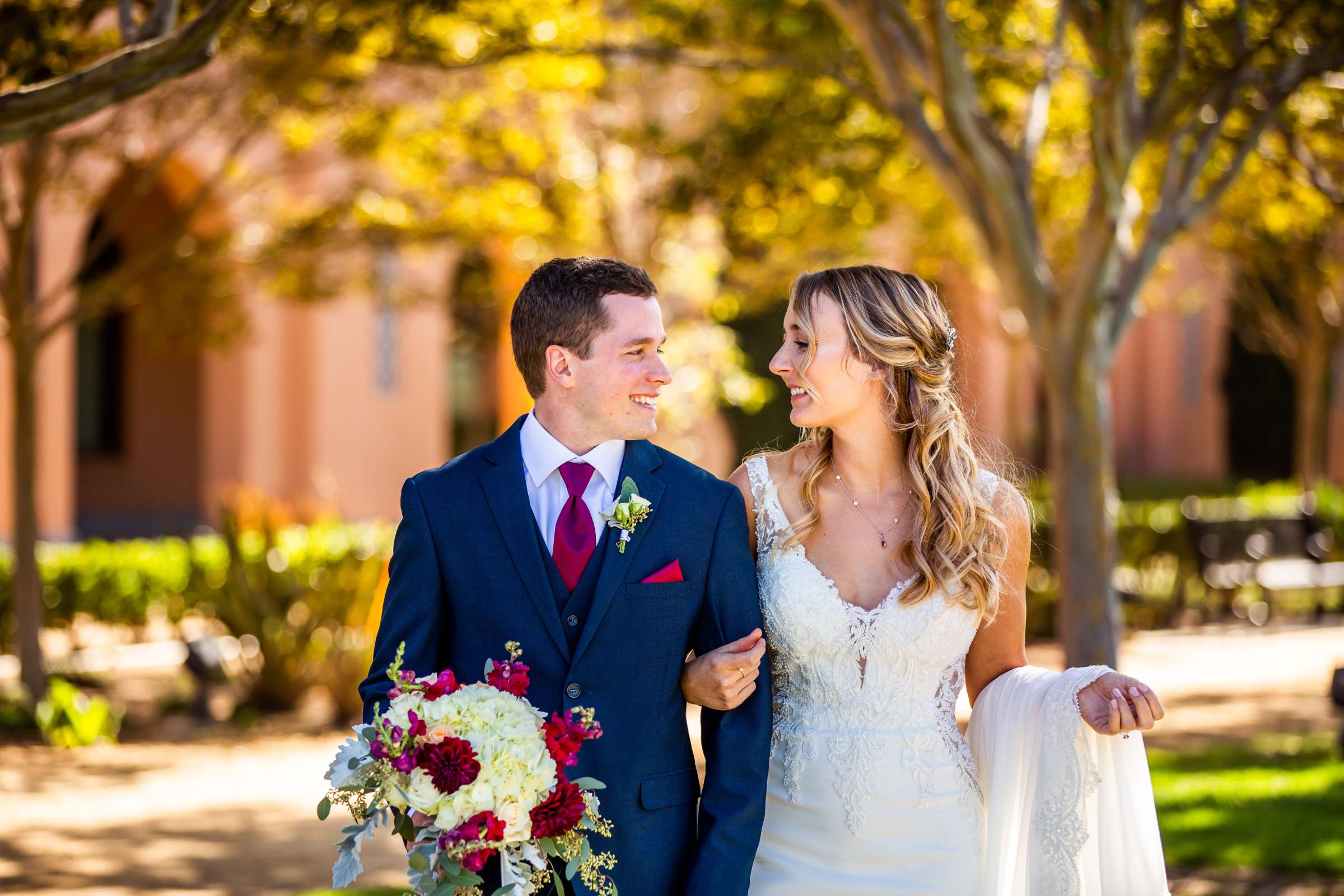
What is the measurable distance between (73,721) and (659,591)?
7463 mm

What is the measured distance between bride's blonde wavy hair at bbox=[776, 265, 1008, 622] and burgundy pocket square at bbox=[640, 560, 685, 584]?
57 cm

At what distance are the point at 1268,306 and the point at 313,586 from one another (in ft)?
51.3

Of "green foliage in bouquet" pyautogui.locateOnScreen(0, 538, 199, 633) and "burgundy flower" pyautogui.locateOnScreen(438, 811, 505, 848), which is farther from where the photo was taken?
"green foliage in bouquet" pyautogui.locateOnScreen(0, 538, 199, 633)

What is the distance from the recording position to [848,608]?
3391mm

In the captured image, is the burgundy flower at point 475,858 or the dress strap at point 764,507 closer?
the burgundy flower at point 475,858

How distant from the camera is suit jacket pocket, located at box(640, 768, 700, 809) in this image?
2.92 metres

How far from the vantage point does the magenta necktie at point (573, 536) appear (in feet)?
9.69

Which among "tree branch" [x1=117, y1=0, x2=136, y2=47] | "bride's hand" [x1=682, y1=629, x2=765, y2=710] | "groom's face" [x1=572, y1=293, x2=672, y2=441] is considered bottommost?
"bride's hand" [x1=682, y1=629, x2=765, y2=710]

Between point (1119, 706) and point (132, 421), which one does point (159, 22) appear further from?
point (132, 421)

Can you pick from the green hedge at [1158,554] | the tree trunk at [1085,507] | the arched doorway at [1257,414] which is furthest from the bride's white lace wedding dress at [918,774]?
the arched doorway at [1257,414]

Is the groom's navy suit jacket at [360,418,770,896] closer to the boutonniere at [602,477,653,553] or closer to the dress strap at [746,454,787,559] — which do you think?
the boutonniere at [602,477,653,553]

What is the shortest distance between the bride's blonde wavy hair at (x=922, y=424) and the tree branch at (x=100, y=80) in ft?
6.09

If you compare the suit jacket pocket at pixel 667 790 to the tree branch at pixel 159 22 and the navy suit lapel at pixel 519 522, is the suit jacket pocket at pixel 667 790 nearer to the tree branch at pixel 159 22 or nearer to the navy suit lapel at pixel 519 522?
the navy suit lapel at pixel 519 522

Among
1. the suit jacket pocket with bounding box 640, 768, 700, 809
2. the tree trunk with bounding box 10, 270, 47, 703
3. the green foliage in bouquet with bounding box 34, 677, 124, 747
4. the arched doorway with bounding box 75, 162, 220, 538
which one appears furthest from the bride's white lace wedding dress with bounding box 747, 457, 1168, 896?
the arched doorway with bounding box 75, 162, 220, 538
